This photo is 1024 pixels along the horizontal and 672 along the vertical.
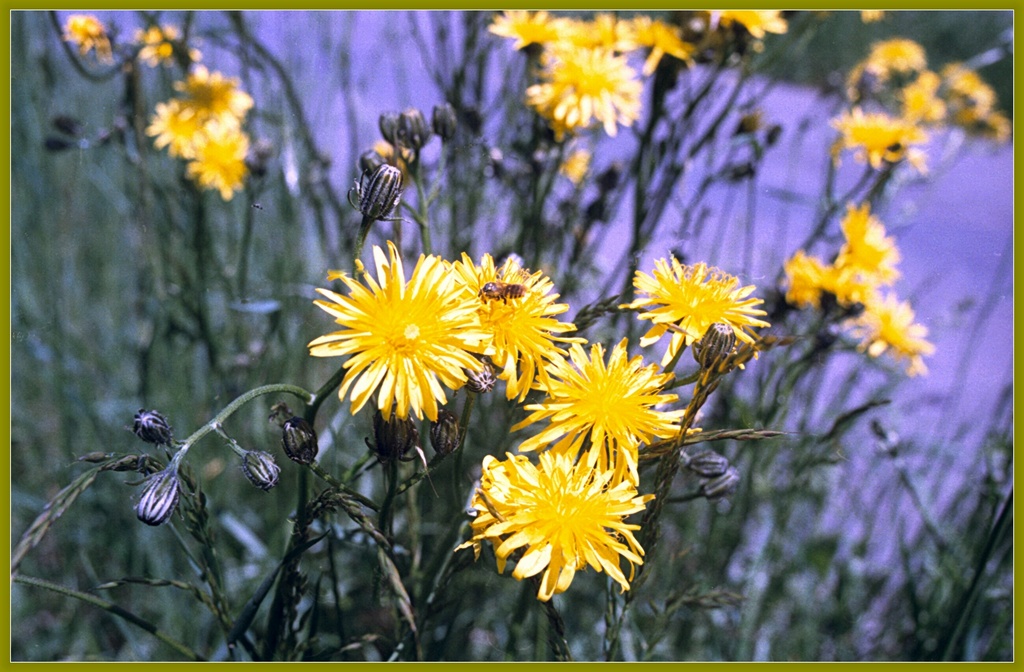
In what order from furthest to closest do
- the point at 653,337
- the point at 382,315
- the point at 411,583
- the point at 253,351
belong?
the point at 253,351 < the point at 411,583 < the point at 653,337 < the point at 382,315

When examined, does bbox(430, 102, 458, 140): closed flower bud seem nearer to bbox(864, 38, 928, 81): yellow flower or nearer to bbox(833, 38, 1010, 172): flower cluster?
bbox(833, 38, 1010, 172): flower cluster

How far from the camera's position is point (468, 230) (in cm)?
198

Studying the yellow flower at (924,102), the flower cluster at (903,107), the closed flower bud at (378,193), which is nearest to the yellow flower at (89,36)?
the closed flower bud at (378,193)

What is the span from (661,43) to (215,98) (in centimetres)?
121

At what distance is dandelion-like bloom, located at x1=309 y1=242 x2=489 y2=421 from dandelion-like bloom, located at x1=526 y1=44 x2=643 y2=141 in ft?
2.60

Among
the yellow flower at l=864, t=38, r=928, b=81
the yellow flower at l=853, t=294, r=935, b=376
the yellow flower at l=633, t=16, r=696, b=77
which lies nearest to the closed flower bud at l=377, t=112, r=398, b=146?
the yellow flower at l=633, t=16, r=696, b=77

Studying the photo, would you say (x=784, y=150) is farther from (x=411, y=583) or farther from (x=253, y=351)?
(x=411, y=583)

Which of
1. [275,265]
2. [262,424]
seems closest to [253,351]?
[262,424]

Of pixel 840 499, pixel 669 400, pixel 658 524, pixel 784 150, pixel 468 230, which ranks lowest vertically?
pixel 840 499

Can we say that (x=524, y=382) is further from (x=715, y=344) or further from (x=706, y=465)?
(x=706, y=465)

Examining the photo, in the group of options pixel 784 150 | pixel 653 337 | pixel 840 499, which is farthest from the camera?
pixel 784 150

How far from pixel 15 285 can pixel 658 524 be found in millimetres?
2229

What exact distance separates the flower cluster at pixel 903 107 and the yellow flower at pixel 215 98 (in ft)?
5.26

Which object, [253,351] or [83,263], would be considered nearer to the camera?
[253,351]
